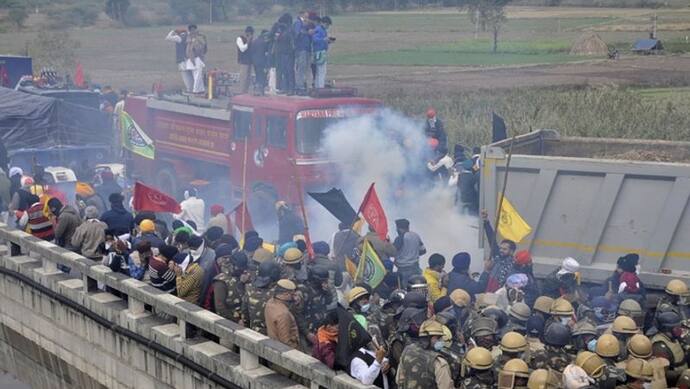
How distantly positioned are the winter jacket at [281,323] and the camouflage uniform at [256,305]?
145 mm

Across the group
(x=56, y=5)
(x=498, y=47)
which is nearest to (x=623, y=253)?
(x=498, y=47)

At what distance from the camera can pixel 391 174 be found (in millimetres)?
16797

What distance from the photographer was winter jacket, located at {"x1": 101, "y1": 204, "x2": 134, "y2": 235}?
13.1 meters

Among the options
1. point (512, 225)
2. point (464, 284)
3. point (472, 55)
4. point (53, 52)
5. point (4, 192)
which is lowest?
point (4, 192)

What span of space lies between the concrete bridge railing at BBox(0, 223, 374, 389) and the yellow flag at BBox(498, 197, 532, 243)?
339 centimetres

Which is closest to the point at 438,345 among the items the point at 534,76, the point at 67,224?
the point at 67,224

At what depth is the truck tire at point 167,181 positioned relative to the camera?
→ 19438 mm

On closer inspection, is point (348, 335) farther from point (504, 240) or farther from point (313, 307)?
point (504, 240)

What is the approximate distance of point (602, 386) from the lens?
7.53m

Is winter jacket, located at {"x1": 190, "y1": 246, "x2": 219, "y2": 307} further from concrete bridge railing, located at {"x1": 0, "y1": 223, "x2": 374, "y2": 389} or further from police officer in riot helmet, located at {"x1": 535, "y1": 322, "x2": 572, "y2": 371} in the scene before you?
police officer in riot helmet, located at {"x1": 535, "y1": 322, "x2": 572, "y2": 371}

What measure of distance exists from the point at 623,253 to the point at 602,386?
189 inches

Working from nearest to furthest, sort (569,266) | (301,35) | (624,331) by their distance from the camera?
(624,331) < (569,266) < (301,35)

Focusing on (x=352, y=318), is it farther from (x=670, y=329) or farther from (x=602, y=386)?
(x=670, y=329)

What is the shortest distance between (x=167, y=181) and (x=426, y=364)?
40.6ft
